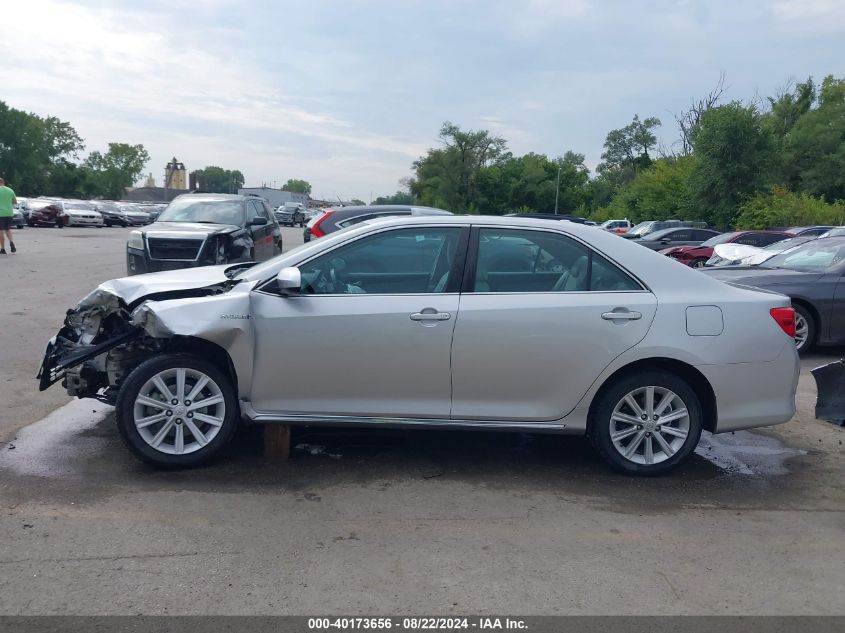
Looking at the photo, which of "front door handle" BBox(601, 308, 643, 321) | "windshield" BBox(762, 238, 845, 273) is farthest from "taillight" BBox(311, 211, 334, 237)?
"front door handle" BBox(601, 308, 643, 321)

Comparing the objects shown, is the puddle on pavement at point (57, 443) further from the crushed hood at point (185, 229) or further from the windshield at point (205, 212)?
the windshield at point (205, 212)

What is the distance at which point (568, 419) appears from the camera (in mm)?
5191

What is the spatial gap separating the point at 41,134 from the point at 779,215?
78.3m

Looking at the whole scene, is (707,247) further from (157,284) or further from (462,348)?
(157,284)

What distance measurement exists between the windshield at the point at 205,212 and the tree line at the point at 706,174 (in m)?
28.9

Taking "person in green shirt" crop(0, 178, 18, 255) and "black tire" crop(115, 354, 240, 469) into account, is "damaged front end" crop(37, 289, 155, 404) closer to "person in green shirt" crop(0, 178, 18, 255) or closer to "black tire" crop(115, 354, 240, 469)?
"black tire" crop(115, 354, 240, 469)

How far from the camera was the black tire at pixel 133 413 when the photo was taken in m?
5.00

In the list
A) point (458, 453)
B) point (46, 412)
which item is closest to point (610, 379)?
point (458, 453)

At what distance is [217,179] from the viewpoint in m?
149

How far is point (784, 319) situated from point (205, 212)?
11468mm

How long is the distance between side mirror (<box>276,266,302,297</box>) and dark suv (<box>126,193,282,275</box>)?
840 centimetres

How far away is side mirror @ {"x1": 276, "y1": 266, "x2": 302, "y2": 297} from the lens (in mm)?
4934
